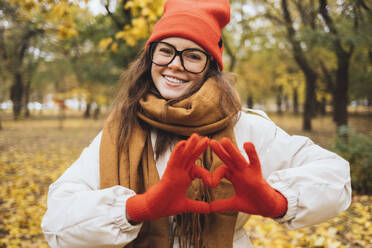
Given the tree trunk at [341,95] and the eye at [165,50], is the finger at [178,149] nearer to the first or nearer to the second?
the eye at [165,50]

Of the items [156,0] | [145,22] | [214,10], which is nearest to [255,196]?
[214,10]

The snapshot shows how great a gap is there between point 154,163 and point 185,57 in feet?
1.98

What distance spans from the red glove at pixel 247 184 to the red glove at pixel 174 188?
0.07 m

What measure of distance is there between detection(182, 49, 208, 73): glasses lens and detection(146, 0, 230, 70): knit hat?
0.19 feet

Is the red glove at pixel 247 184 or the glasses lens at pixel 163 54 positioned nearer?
the red glove at pixel 247 184

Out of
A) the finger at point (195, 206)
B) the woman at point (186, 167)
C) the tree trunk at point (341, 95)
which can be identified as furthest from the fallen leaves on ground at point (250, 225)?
the tree trunk at point (341, 95)

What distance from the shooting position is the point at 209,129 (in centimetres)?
137

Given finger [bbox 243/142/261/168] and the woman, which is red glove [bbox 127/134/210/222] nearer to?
the woman

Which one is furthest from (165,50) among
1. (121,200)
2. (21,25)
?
(21,25)

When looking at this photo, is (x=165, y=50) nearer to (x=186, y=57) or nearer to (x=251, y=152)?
(x=186, y=57)

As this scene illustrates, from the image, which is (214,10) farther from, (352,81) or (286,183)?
(352,81)

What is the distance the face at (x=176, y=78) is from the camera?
1441 millimetres

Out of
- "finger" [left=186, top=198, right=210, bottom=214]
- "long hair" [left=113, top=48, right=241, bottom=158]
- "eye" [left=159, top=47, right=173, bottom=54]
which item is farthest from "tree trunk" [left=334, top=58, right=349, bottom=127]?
"finger" [left=186, top=198, right=210, bottom=214]

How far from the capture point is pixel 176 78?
1451 mm
